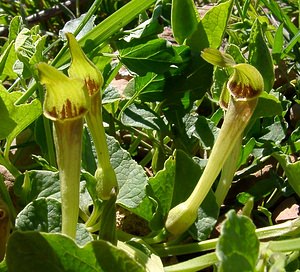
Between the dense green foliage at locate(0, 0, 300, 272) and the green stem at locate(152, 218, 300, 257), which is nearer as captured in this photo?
the dense green foliage at locate(0, 0, 300, 272)

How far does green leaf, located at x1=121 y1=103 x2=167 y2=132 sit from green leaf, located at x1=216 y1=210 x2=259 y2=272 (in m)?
0.49

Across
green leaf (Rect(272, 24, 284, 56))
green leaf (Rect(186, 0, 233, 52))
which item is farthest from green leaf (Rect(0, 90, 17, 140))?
green leaf (Rect(272, 24, 284, 56))

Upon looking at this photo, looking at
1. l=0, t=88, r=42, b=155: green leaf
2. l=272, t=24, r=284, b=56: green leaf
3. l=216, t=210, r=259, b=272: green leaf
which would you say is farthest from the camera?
l=272, t=24, r=284, b=56: green leaf

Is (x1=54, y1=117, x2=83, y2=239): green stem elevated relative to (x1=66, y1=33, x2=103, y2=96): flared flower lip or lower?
lower

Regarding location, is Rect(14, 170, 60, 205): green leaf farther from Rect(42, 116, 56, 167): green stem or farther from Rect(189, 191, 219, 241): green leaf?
Rect(189, 191, 219, 241): green leaf

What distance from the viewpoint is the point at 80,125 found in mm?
797

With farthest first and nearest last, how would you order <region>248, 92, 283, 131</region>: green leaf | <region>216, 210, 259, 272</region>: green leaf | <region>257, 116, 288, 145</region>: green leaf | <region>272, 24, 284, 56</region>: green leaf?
1. <region>272, 24, 284, 56</region>: green leaf
2. <region>257, 116, 288, 145</region>: green leaf
3. <region>248, 92, 283, 131</region>: green leaf
4. <region>216, 210, 259, 272</region>: green leaf

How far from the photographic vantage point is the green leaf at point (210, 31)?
118 cm

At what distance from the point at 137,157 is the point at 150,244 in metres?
0.40

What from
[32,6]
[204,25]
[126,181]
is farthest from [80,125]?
[32,6]

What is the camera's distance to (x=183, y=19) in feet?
3.87

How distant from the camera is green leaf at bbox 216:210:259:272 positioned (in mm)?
653

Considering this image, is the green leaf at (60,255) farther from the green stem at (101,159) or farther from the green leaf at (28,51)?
the green leaf at (28,51)

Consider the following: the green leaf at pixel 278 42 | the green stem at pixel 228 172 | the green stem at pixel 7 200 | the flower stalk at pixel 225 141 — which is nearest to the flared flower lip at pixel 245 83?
the flower stalk at pixel 225 141
